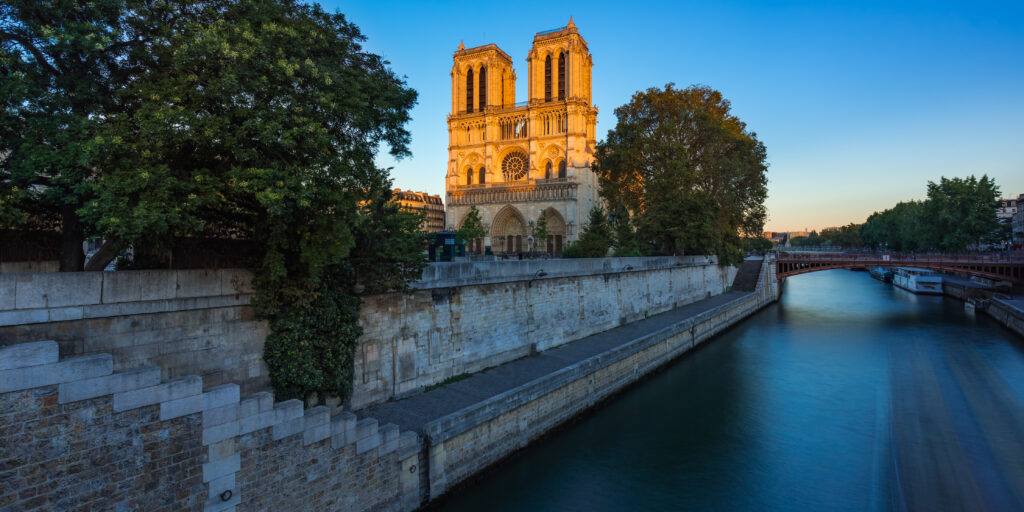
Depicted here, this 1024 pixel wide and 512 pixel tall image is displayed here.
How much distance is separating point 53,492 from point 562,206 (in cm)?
4382

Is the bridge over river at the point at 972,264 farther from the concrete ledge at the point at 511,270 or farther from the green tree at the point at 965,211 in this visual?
the concrete ledge at the point at 511,270

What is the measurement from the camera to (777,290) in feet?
143

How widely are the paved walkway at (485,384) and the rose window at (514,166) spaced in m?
35.2

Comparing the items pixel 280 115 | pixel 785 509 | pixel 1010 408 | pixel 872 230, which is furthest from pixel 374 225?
pixel 872 230

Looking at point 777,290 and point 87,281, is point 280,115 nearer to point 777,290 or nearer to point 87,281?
point 87,281

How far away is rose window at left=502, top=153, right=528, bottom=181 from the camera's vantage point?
175 ft

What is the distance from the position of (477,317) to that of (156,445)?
8.34m

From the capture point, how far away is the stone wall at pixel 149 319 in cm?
592

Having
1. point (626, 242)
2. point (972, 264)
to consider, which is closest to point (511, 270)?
point (626, 242)

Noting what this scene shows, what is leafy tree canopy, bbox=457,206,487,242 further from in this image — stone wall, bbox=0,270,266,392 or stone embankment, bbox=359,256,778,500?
stone wall, bbox=0,270,266,392

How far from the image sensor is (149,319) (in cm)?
716

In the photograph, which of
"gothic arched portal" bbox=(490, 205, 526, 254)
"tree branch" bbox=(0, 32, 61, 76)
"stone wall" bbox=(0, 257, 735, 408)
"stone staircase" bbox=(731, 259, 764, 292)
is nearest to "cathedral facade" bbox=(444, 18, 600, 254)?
"gothic arched portal" bbox=(490, 205, 526, 254)

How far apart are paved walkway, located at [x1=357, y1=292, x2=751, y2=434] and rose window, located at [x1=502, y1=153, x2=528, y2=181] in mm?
35230

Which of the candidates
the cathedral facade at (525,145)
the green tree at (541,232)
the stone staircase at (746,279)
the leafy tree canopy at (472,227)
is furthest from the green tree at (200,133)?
the cathedral facade at (525,145)
